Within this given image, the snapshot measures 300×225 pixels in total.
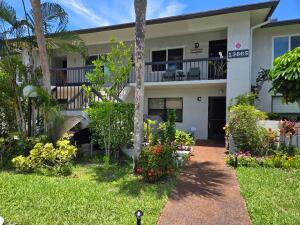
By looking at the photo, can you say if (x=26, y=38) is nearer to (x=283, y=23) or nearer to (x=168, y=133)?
(x=168, y=133)

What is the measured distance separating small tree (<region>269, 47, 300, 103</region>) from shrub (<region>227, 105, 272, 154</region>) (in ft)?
3.97

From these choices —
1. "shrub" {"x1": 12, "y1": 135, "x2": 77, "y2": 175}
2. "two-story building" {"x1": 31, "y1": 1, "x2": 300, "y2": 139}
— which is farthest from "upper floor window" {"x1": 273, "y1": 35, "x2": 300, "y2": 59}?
"shrub" {"x1": 12, "y1": 135, "x2": 77, "y2": 175}

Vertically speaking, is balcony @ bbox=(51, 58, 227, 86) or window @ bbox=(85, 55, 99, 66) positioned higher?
window @ bbox=(85, 55, 99, 66)

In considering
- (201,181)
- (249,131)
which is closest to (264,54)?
(249,131)

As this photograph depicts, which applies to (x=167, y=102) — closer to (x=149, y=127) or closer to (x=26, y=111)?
(x=149, y=127)

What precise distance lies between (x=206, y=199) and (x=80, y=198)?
284 centimetres

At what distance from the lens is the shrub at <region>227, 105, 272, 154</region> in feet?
36.1

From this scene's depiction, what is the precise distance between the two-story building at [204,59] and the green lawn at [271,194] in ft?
19.2

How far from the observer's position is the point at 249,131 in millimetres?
11102

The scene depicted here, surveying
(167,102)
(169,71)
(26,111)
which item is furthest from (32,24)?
(167,102)

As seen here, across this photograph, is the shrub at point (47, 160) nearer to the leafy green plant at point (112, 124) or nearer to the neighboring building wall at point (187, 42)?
the leafy green plant at point (112, 124)

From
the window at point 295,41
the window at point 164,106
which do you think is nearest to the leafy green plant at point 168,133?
the window at point 164,106

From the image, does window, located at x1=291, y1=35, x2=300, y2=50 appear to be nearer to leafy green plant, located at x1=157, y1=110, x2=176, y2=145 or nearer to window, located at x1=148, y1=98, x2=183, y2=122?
window, located at x1=148, y1=98, x2=183, y2=122

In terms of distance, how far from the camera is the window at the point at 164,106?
1702 centimetres
